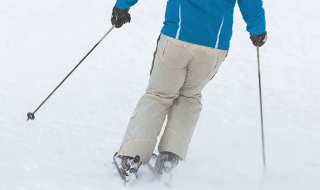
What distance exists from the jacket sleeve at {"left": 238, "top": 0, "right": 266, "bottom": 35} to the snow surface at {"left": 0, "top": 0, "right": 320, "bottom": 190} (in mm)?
1113

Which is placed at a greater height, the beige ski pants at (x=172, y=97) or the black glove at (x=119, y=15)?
the black glove at (x=119, y=15)

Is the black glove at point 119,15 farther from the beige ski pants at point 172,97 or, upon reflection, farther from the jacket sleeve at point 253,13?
the jacket sleeve at point 253,13

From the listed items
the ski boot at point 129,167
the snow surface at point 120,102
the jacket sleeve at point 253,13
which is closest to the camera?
the ski boot at point 129,167

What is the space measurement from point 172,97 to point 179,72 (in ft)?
0.66

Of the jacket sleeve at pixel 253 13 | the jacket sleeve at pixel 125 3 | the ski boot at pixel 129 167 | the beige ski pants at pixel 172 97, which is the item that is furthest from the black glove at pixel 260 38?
the ski boot at pixel 129 167

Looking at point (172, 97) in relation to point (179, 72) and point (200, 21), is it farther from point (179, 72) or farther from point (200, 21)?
point (200, 21)

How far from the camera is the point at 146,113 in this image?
7.79 feet

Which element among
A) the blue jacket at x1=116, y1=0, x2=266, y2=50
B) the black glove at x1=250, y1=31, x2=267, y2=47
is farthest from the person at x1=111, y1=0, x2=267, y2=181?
the black glove at x1=250, y1=31, x2=267, y2=47

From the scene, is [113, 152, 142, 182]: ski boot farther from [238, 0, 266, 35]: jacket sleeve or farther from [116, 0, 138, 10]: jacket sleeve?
[238, 0, 266, 35]: jacket sleeve

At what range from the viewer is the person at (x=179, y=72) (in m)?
2.24

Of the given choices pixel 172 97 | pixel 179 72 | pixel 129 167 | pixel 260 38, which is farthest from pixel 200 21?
pixel 129 167

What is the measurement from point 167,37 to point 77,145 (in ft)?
3.64

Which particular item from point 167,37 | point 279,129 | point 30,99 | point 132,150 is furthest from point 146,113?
point 279,129

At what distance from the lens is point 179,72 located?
232cm
